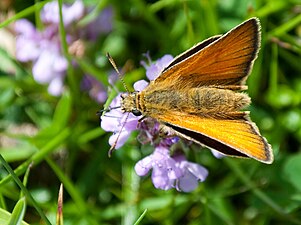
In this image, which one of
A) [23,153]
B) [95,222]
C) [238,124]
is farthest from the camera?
[23,153]

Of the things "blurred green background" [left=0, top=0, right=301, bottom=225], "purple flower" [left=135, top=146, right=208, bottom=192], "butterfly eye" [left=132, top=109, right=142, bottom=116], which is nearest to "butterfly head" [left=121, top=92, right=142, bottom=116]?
"butterfly eye" [left=132, top=109, right=142, bottom=116]

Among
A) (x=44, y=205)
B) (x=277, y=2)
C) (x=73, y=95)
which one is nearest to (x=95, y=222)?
(x=44, y=205)

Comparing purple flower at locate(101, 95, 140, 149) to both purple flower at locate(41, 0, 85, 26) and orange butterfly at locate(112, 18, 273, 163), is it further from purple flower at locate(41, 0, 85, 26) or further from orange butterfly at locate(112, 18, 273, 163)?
purple flower at locate(41, 0, 85, 26)

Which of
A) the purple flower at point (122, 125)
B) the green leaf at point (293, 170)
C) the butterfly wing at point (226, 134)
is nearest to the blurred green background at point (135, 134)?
the green leaf at point (293, 170)

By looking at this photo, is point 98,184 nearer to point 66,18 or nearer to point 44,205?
point 44,205

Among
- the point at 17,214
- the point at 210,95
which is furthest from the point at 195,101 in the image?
the point at 17,214

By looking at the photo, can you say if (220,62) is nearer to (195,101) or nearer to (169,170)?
(195,101)
